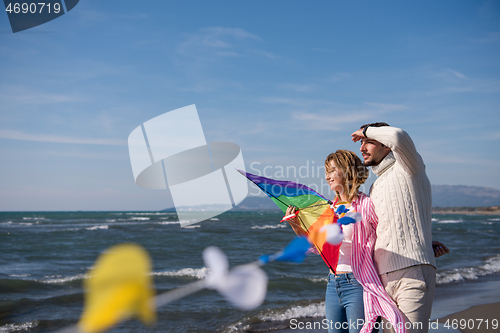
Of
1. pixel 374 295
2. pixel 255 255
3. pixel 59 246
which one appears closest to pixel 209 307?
pixel 374 295

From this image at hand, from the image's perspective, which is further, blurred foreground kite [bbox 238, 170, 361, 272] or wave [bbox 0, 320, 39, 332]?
wave [bbox 0, 320, 39, 332]

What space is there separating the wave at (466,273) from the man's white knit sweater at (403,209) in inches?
306

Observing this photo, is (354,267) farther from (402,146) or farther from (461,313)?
(461,313)

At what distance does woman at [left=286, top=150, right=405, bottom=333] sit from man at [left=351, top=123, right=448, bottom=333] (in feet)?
0.29

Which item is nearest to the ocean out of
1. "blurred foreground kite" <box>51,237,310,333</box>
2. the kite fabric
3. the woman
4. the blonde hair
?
"blurred foreground kite" <box>51,237,310,333</box>

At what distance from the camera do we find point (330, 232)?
2.22 metres

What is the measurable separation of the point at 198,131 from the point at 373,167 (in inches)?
111

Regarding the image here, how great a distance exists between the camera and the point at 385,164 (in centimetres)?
221

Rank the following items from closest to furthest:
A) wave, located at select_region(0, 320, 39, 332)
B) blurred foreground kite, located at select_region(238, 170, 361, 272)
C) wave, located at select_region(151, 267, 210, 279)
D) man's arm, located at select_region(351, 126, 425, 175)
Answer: man's arm, located at select_region(351, 126, 425, 175)
blurred foreground kite, located at select_region(238, 170, 361, 272)
wave, located at select_region(0, 320, 39, 332)
wave, located at select_region(151, 267, 210, 279)

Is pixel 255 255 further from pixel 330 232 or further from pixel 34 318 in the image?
pixel 330 232

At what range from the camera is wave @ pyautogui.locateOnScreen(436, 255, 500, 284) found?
8.79 m

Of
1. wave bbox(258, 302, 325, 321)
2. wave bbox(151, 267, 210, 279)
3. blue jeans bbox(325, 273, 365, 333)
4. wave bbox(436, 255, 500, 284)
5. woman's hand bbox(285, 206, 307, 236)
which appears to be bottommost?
wave bbox(436, 255, 500, 284)

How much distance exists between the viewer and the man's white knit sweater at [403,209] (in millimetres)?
Answer: 1955

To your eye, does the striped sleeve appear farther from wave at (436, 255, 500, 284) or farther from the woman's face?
wave at (436, 255, 500, 284)
